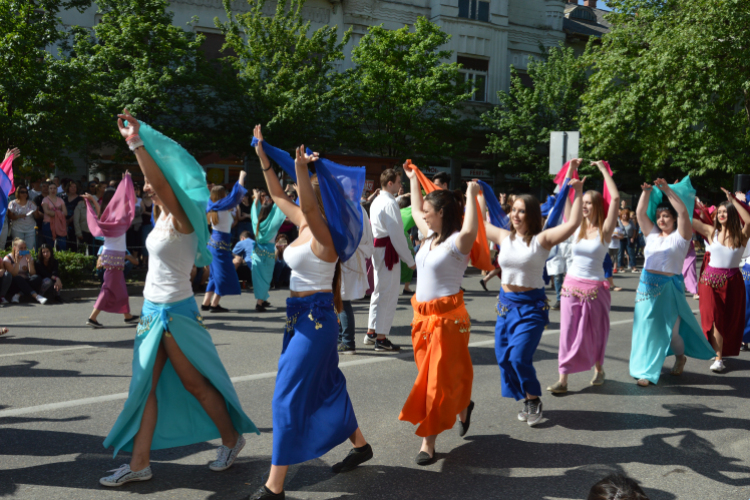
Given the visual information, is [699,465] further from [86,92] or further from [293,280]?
[86,92]

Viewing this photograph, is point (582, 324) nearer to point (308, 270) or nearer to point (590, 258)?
point (590, 258)

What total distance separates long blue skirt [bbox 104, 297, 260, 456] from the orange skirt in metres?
1.14

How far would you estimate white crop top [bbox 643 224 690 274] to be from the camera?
261 inches

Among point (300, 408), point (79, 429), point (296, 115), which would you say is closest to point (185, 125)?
point (296, 115)

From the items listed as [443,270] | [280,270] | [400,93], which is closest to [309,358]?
[443,270]

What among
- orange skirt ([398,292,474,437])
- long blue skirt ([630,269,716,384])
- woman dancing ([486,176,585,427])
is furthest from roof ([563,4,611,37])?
orange skirt ([398,292,474,437])

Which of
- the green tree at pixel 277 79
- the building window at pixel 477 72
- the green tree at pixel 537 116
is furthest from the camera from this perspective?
the building window at pixel 477 72

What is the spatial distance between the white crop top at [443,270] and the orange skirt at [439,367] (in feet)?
0.19

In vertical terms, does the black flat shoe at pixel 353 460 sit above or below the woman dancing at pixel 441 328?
below

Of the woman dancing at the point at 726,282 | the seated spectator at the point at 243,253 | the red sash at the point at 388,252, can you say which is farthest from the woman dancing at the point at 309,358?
the seated spectator at the point at 243,253

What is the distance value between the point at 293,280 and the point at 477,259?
5.45 feet

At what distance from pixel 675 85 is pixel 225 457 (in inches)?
854

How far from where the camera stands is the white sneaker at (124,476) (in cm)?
382

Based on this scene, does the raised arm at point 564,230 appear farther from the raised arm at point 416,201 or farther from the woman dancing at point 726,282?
the woman dancing at point 726,282
